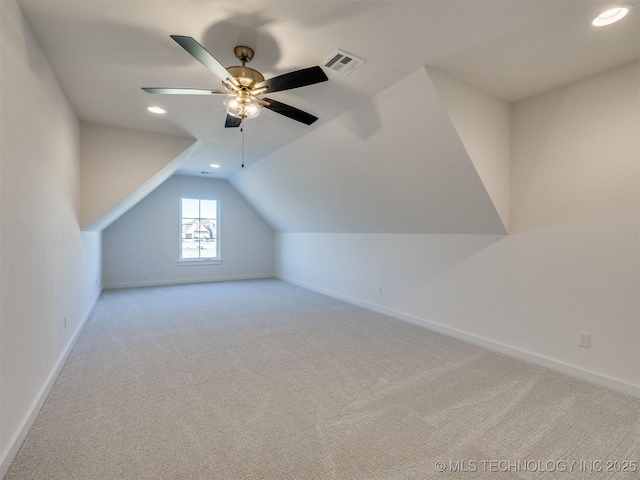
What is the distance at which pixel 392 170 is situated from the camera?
11.5ft

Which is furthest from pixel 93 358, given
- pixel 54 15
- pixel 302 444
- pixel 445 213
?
pixel 445 213

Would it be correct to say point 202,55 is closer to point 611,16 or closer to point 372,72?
point 372,72

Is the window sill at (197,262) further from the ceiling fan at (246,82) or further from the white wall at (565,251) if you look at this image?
the ceiling fan at (246,82)

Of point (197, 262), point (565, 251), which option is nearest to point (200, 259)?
point (197, 262)

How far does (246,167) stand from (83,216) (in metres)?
2.80

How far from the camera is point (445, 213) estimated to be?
3.49 metres

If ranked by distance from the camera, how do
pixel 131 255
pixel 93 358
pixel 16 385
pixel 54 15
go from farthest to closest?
1. pixel 131 255
2. pixel 93 358
3. pixel 54 15
4. pixel 16 385

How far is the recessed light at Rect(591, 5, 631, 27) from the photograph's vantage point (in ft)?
5.82

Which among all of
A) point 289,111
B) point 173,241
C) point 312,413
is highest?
point 289,111

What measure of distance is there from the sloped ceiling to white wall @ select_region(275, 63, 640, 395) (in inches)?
14.8

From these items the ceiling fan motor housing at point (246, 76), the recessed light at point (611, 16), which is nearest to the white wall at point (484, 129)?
the recessed light at point (611, 16)

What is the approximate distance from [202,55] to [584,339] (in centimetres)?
357

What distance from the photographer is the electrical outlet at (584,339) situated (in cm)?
256

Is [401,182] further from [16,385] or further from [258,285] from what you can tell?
[258,285]
